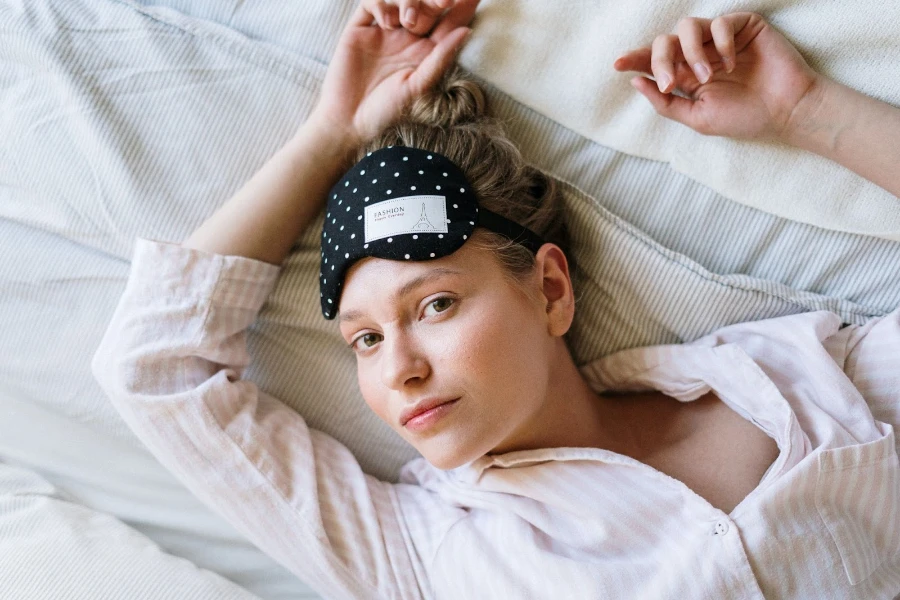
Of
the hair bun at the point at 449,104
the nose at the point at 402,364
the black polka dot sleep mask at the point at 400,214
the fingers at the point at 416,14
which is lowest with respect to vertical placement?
the nose at the point at 402,364

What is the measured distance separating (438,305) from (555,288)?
0.80 feet

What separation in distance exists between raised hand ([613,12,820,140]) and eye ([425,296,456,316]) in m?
0.48

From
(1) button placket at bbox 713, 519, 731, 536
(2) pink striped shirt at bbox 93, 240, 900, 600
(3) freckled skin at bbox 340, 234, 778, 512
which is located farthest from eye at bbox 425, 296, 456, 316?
(1) button placket at bbox 713, 519, 731, 536

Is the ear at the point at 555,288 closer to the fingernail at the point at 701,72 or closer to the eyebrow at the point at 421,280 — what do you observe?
the eyebrow at the point at 421,280

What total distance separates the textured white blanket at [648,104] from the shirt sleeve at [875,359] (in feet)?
0.56

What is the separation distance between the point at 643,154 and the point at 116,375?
0.98 meters

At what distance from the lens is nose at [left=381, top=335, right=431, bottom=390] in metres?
1.09

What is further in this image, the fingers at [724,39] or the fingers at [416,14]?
the fingers at [416,14]

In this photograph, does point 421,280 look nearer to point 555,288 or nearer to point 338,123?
point 555,288

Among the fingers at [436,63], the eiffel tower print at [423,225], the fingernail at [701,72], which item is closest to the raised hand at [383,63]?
the fingers at [436,63]

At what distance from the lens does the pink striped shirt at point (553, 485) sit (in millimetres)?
1164

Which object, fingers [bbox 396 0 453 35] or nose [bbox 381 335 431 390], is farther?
fingers [bbox 396 0 453 35]

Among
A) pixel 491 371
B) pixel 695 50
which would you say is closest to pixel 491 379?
pixel 491 371

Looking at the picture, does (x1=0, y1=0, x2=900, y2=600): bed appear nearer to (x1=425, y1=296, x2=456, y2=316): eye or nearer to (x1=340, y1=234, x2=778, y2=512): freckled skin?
(x1=340, y1=234, x2=778, y2=512): freckled skin
